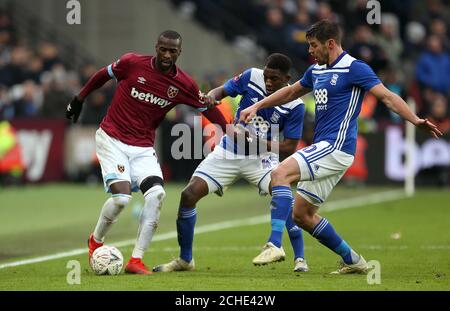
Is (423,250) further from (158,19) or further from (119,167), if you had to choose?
(158,19)

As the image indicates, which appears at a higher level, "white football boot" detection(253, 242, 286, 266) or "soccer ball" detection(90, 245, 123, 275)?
"white football boot" detection(253, 242, 286, 266)

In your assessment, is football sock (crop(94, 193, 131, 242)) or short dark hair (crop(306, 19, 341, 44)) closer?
short dark hair (crop(306, 19, 341, 44))

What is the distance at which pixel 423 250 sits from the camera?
12.8 m

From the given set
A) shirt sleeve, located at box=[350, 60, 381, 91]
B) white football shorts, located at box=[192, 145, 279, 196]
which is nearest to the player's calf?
white football shorts, located at box=[192, 145, 279, 196]

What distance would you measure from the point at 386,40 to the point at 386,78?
6.87 ft

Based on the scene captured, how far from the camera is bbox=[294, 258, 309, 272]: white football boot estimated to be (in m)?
10.8

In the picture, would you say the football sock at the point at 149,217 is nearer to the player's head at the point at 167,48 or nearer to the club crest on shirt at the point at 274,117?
the player's head at the point at 167,48

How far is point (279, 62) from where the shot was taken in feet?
35.5

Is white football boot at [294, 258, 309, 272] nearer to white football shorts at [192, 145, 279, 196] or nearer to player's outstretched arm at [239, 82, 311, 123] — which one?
white football shorts at [192, 145, 279, 196]

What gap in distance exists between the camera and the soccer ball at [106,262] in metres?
10.4

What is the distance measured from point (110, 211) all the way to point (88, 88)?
1371 mm

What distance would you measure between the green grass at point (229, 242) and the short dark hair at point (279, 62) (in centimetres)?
202

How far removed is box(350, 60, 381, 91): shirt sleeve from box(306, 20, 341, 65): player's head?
266 mm
